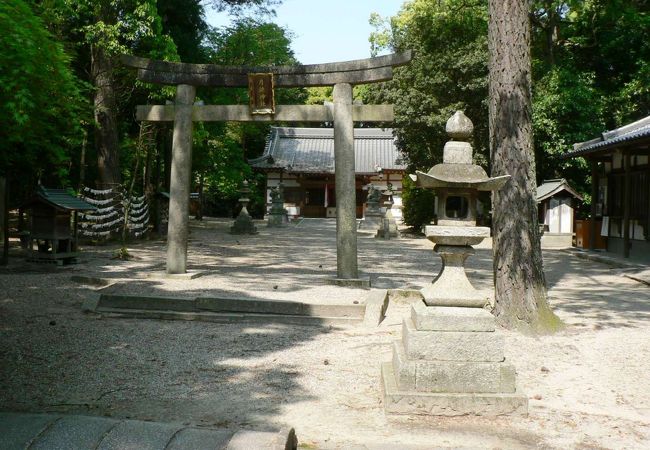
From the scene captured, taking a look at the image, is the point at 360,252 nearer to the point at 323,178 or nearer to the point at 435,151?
the point at 435,151

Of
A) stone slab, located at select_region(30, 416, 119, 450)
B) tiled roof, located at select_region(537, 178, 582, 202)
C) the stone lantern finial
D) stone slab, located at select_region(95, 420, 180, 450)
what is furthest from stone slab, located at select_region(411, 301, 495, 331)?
tiled roof, located at select_region(537, 178, 582, 202)

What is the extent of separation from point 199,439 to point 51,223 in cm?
1036

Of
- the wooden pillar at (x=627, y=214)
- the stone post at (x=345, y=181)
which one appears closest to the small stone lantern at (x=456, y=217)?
the stone post at (x=345, y=181)

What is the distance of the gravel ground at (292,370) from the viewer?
4.43 metres

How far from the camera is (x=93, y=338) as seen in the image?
22.1ft

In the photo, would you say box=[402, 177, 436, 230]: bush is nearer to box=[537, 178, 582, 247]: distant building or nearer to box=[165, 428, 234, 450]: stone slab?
box=[537, 178, 582, 247]: distant building

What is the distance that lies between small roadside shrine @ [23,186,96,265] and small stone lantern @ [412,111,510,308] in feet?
30.7

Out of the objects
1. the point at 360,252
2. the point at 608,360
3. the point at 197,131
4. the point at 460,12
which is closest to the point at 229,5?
the point at 197,131

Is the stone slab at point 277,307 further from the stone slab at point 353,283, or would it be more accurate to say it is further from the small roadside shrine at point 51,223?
the small roadside shrine at point 51,223

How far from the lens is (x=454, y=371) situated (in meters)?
4.78

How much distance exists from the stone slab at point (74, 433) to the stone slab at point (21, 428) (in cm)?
4

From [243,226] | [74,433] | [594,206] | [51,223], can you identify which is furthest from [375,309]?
[243,226]

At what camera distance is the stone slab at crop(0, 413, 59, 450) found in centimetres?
311

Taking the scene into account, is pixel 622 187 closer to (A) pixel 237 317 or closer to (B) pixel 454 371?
(A) pixel 237 317
